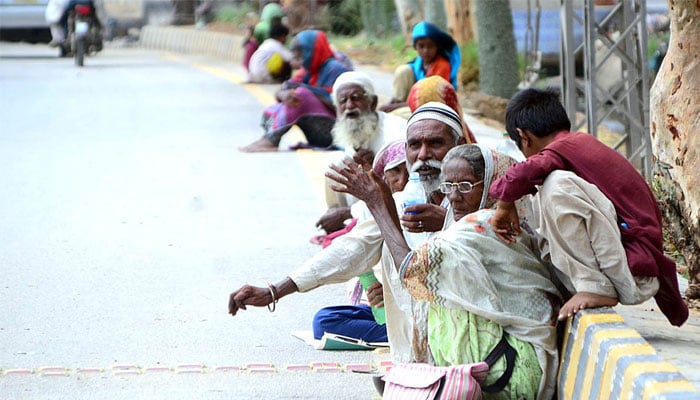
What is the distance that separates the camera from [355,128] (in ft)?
27.4

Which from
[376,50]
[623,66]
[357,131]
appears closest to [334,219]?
[357,131]

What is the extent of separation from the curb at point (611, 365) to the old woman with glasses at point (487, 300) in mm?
108

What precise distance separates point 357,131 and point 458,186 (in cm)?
343

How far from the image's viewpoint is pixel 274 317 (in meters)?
6.99

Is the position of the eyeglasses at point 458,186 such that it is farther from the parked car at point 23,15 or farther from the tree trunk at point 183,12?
the tree trunk at point 183,12

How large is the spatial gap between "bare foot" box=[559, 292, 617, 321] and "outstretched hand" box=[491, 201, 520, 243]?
317 millimetres

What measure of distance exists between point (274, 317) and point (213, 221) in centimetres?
292

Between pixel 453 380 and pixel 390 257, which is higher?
pixel 390 257

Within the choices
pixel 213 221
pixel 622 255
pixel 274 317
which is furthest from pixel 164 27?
pixel 622 255

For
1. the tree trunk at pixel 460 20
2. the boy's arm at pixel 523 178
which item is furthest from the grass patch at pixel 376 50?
the boy's arm at pixel 523 178

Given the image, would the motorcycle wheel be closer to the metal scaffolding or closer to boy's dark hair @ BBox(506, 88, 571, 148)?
the metal scaffolding

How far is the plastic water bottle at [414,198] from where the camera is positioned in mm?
5328

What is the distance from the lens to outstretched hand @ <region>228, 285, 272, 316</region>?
525cm

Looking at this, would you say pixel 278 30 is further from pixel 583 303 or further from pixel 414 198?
pixel 583 303
